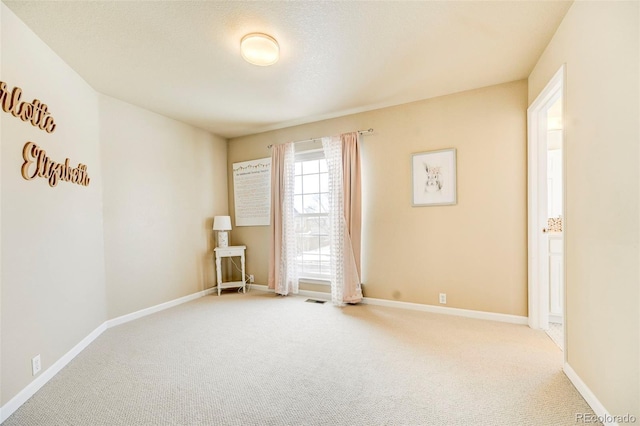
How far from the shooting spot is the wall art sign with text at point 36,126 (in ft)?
5.85

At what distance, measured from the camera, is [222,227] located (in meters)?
4.24

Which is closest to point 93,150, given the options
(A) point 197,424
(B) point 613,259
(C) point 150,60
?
(C) point 150,60

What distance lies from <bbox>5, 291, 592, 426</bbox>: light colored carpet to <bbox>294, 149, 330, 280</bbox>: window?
1.14 m

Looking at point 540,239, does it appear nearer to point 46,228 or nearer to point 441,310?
point 441,310

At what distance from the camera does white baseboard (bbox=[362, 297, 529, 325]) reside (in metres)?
2.88

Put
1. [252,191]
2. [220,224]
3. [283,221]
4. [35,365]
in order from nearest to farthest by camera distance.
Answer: [35,365] < [283,221] < [220,224] < [252,191]

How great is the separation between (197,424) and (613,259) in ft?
8.17

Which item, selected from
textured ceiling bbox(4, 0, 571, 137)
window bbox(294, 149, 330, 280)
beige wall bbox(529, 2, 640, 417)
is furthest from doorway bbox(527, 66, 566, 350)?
window bbox(294, 149, 330, 280)

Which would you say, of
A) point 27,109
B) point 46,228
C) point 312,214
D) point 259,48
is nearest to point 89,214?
point 46,228

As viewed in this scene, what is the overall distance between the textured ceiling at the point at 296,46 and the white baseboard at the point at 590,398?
2513mm

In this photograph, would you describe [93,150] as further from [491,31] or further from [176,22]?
[491,31]

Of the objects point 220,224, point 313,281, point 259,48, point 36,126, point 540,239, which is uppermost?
point 259,48

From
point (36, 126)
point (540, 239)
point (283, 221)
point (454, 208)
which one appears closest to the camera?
point (36, 126)

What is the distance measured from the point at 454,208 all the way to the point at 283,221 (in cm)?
235
